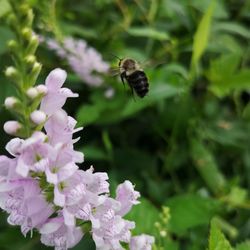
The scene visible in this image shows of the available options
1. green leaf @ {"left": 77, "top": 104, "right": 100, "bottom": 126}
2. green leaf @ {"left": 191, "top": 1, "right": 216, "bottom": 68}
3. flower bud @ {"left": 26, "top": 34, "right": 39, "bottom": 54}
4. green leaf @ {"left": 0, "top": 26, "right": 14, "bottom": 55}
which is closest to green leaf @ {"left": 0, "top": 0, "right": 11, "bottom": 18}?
green leaf @ {"left": 0, "top": 26, "right": 14, "bottom": 55}

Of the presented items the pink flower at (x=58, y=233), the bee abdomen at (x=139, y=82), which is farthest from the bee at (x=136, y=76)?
the pink flower at (x=58, y=233)

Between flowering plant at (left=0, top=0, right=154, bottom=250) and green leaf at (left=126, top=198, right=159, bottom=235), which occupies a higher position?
flowering plant at (left=0, top=0, right=154, bottom=250)

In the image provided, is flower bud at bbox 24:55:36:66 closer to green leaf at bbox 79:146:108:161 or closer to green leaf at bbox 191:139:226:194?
green leaf at bbox 79:146:108:161

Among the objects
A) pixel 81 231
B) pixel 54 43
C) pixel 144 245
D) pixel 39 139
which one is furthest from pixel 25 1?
pixel 54 43

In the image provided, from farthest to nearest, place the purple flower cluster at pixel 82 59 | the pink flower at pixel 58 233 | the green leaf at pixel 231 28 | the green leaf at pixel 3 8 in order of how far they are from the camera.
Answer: the green leaf at pixel 231 28, the purple flower cluster at pixel 82 59, the green leaf at pixel 3 8, the pink flower at pixel 58 233

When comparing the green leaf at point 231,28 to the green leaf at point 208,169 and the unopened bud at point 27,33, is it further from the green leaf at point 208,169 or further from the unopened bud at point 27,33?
the unopened bud at point 27,33

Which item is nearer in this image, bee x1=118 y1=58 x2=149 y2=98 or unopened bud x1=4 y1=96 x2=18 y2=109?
unopened bud x1=4 y1=96 x2=18 y2=109
